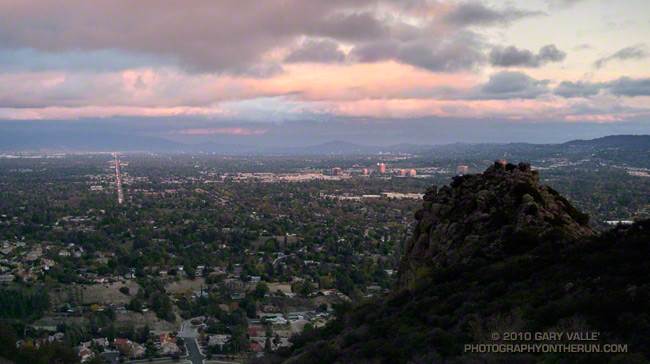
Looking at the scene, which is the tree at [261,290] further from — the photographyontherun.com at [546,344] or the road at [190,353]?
the photographyontherun.com at [546,344]

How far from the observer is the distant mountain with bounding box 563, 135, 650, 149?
157 meters

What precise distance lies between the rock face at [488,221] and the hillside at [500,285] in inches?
2.0

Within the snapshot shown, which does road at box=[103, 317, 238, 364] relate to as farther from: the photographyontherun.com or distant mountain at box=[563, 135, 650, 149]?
distant mountain at box=[563, 135, 650, 149]

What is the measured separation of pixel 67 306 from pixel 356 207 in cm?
5977

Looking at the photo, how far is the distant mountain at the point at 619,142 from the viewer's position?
15748 centimetres

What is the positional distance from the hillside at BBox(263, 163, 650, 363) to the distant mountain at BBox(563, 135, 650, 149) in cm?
15332

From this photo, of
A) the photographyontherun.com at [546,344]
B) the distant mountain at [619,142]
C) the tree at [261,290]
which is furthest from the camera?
the distant mountain at [619,142]

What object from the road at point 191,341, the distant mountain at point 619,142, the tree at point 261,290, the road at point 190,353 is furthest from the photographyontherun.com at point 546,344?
the distant mountain at point 619,142

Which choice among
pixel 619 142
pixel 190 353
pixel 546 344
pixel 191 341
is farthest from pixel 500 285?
pixel 619 142

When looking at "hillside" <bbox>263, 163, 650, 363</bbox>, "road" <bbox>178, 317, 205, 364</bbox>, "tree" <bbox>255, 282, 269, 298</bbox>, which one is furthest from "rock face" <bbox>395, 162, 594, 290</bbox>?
"tree" <bbox>255, 282, 269, 298</bbox>

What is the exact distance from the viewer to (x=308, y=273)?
47.1 m

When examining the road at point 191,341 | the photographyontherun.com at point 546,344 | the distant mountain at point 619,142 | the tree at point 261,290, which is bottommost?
the road at point 191,341

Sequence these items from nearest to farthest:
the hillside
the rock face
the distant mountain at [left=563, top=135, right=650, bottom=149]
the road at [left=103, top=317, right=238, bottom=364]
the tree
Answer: the hillside < the rock face < the road at [left=103, top=317, right=238, bottom=364] < the tree < the distant mountain at [left=563, top=135, right=650, bottom=149]

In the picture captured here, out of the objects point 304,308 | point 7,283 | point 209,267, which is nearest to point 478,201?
point 304,308
